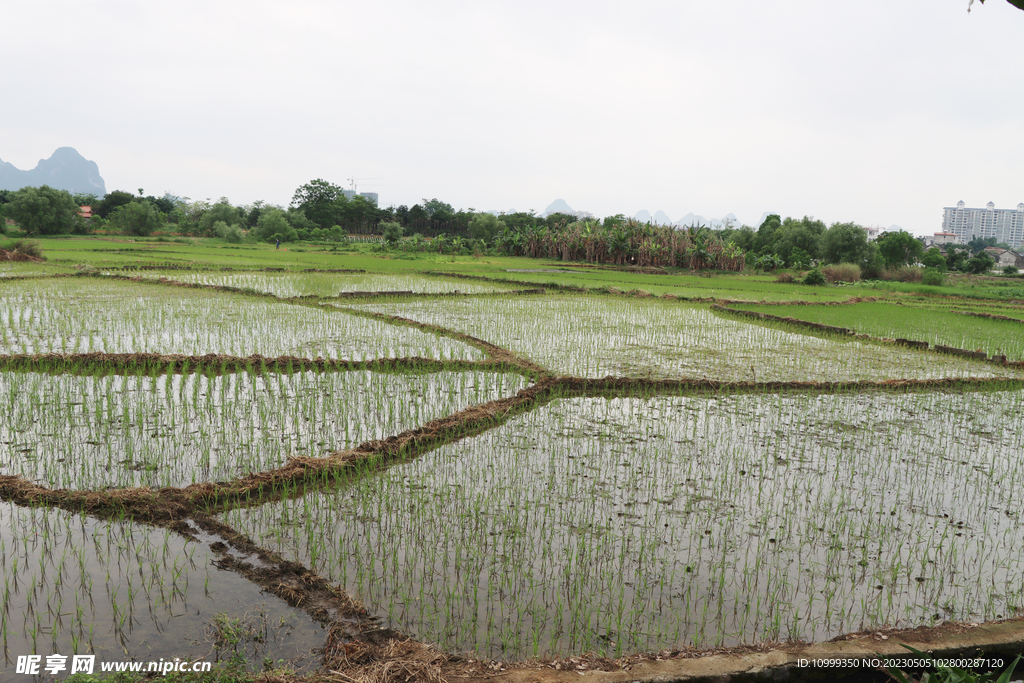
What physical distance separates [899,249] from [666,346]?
3756cm

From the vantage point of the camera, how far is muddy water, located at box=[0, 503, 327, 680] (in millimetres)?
2592

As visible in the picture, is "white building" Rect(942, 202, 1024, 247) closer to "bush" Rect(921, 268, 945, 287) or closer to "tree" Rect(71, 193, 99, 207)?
"bush" Rect(921, 268, 945, 287)

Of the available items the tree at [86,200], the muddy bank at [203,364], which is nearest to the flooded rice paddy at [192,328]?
the muddy bank at [203,364]

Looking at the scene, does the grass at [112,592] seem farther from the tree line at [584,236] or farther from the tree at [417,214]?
the tree at [417,214]

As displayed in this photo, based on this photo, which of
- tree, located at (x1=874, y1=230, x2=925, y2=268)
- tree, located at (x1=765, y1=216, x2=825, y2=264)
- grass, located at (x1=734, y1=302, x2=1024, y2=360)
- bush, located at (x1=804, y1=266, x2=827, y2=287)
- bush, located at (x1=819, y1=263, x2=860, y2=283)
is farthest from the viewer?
tree, located at (x1=765, y1=216, x2=825, y2=264)

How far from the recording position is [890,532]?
3.94 meters

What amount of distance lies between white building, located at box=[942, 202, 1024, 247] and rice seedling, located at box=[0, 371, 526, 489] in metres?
186

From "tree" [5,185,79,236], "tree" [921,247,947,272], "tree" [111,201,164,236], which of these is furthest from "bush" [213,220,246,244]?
Answer: "tree" [921,247,947,272]

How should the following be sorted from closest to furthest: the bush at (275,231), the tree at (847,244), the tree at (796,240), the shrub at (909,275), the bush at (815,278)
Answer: the bush at (815,278), the shrub at (909,275), the tree at (847,244), the tree at (796,240), the bush at (275,231)

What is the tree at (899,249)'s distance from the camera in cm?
3850

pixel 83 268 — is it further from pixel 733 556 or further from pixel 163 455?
pixel 733 556

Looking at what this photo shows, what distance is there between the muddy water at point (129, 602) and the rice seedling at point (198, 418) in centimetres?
76

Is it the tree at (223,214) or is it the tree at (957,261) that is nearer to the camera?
the tree at (957,261)

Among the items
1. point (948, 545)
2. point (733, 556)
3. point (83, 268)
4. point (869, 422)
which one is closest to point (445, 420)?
point (733, 556)
